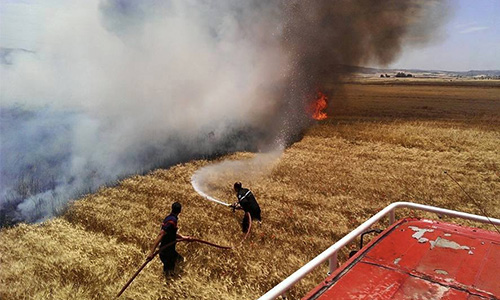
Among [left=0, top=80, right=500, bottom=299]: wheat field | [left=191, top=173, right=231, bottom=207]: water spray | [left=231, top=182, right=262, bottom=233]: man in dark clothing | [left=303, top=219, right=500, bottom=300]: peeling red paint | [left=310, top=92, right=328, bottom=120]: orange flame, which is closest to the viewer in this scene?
[left=303, top=219, right=500, bottom=300]: peeling red paint

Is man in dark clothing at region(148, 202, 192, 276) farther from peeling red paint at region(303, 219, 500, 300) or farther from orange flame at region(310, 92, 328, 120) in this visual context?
orange flame at region(310, 92, 328, 120)

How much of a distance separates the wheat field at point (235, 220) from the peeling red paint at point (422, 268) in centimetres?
229

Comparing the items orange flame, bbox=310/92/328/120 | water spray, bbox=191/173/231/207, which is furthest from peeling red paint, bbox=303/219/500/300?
orange flame, bbox=310/92/328/120

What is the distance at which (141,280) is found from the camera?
206 inches

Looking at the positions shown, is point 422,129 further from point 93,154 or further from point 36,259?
point 36,259

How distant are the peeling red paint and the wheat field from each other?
229 centimetres

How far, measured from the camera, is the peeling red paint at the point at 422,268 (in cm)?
232

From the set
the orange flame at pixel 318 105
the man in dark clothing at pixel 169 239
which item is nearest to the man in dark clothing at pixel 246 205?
the man in dark clothing at pixel 169 239

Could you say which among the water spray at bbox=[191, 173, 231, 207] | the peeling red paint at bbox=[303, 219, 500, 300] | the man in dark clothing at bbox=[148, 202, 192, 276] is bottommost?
the water spray at bbox=[191, 173, 231, 207]

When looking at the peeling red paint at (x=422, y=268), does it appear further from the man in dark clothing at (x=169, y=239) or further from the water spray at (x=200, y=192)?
the water spray at (x=200, y=192)

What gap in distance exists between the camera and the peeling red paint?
2.32 m

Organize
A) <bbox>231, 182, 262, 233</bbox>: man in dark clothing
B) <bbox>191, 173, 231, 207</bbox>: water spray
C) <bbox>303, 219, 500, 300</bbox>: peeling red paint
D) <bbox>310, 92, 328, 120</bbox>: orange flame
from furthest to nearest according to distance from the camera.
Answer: <bbox>310, 92, 328, 120</bbox>: orange flame → <bbox>191, 173, 231, 207</bbox>: water spray → <bbox>231, 182, 262, 233</bbox>: man in dark clothing → <bbox>303, 219, 500, 300</bbox>: peeling red paint

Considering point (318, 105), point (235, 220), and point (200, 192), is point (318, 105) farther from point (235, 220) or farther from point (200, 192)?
point (235, 220)

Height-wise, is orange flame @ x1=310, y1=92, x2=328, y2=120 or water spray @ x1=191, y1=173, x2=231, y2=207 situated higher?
orange flame @ x1=310, y1=92, x2=328, y2=120
